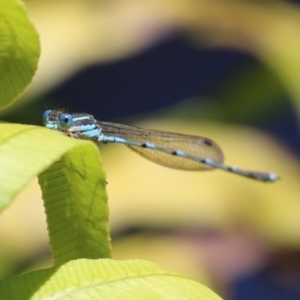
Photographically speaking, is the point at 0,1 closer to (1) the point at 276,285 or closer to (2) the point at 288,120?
(1) the point at 276,285

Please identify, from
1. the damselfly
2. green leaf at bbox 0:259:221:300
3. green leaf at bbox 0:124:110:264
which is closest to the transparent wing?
the damselfly

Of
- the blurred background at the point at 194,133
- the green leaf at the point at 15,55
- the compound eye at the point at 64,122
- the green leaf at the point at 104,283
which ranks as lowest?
the blurred background at the point at 194,133

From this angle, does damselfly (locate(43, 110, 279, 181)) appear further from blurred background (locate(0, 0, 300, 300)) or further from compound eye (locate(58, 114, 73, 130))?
blurred background (locate(0, 0, 300, 300))

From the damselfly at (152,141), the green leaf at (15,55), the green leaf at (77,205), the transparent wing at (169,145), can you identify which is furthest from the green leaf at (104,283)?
the transparent wing at (169,145)

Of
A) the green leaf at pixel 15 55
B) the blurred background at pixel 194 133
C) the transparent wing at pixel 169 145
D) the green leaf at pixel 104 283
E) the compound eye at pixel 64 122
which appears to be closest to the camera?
the green leaf at pixel 104 283

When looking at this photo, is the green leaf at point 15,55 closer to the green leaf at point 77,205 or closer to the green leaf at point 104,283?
the green leaf at point 77,205

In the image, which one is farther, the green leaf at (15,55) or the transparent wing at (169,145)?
the transparent wing at (169,145)

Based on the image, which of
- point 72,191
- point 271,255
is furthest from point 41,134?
point 271,255

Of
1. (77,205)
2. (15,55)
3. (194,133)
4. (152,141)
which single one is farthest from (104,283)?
(194,133)

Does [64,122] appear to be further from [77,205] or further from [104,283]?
[104,283]
